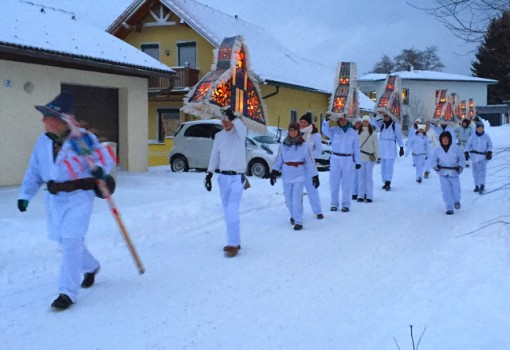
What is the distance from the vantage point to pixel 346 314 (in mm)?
4754

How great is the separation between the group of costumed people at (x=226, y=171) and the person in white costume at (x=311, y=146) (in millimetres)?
19

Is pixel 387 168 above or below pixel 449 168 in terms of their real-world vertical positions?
below

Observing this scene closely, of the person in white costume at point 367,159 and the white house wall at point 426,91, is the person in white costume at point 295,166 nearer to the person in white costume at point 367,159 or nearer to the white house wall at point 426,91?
the person in white costume at point 367,159

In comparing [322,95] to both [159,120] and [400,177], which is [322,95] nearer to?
[159,120]

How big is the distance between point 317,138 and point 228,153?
13.7 ft

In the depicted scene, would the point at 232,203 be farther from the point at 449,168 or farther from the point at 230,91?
the point at 449,168

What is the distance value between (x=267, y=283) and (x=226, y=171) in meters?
1.92

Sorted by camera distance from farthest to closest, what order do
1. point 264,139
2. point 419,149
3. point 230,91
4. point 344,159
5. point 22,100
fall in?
point 264,139, point 419,149, point 22,100, point 344,159, point 230,91

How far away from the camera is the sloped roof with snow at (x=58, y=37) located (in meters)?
11.9

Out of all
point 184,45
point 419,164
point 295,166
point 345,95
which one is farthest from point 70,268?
point 184,45

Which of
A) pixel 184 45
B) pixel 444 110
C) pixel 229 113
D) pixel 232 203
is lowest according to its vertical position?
pixel 232 203

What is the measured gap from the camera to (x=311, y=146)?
33.6 feet

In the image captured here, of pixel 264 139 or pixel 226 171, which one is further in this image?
pixel 264 139

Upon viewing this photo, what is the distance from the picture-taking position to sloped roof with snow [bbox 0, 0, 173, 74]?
11852mm
